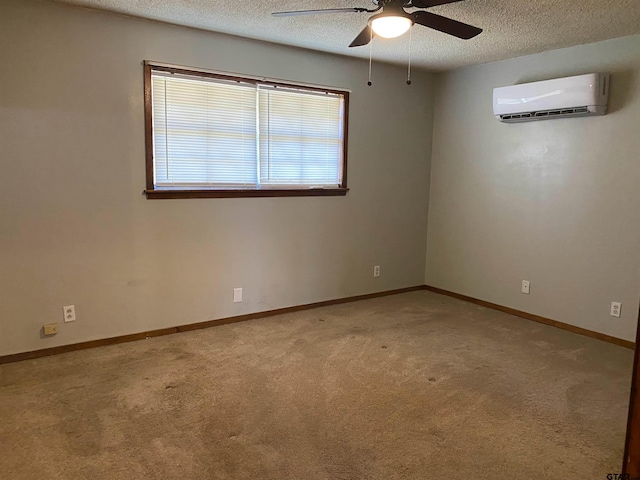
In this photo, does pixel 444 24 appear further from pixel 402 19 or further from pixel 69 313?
pixel 69 313

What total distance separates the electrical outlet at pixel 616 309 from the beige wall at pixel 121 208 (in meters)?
2.32

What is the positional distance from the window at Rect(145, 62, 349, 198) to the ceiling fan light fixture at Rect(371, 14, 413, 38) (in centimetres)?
167

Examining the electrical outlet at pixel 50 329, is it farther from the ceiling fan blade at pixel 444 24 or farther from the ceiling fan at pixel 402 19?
the ceiling fan blade at pixel 444 24

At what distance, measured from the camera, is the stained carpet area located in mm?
2141

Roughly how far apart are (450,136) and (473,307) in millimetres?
1843

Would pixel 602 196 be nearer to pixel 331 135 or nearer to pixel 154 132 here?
pixel 331 135

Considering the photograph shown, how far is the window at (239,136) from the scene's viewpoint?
11.8 ft

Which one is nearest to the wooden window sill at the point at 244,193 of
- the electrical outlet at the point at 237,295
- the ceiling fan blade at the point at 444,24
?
the electrical outlet at the point at 237,295

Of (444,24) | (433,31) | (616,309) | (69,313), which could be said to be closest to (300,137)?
(433,31)

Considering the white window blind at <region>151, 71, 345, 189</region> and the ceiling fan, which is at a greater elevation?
the ceiling fan

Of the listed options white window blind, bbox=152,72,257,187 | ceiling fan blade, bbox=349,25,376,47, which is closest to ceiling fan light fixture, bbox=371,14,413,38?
ceiling fan blade, bbox=349,25,376,47

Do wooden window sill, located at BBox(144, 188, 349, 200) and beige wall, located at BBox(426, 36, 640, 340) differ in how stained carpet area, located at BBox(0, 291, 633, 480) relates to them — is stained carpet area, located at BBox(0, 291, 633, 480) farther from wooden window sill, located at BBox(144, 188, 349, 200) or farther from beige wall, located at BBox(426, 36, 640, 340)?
wooden window sill, located at BBox(144, 188, 349, 200)

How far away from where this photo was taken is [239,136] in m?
3.91

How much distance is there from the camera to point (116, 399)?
2.69m
